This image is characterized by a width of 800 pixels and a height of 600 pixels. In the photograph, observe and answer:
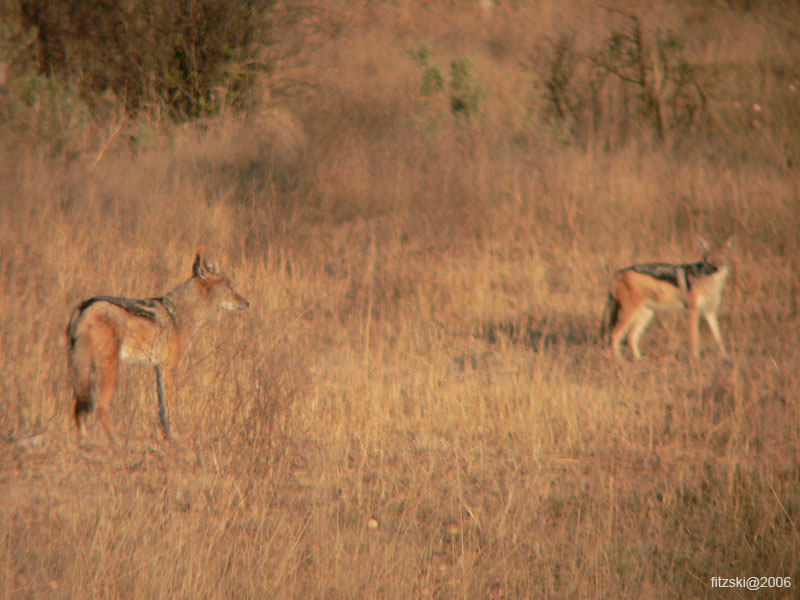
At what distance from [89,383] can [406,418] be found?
2.07 meters

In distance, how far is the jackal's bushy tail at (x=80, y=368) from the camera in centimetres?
496

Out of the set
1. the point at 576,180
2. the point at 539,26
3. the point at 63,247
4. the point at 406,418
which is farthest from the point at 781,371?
the point at 539,26

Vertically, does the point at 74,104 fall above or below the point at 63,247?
above

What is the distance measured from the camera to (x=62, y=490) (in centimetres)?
443

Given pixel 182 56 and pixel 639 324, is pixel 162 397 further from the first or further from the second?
pixel 182 56

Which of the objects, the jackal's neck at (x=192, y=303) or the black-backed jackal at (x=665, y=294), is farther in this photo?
the black-backed jackal at (x=665, y=294)

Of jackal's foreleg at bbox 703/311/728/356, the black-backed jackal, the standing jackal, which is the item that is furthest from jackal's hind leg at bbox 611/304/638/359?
the standing jackal

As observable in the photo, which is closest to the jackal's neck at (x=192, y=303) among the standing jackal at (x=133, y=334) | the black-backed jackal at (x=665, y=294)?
the standing jackal at (x=133, y=334)

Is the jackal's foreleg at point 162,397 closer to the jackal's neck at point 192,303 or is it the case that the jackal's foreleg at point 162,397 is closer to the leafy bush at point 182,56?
the jackal's neck at point 192,303

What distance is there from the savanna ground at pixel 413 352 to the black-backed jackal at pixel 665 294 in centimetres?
39

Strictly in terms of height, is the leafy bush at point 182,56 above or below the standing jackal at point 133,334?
above

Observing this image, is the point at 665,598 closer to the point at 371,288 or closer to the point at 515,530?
the point at 515,530

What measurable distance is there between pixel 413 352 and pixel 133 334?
2757 millimetres

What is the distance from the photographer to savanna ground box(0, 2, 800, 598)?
4.02m
